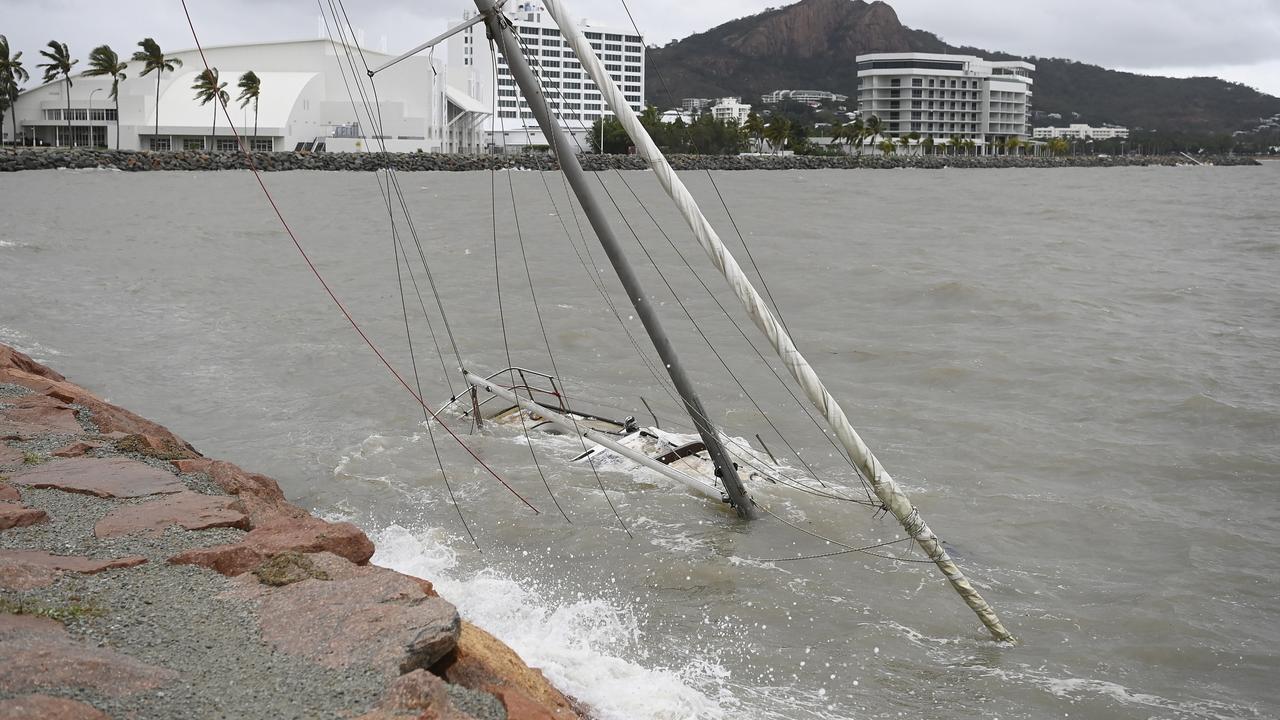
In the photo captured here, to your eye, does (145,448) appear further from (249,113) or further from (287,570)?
(249,113)

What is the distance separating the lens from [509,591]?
29.8 ft

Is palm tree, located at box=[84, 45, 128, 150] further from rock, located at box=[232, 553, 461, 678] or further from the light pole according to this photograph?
rock, located at box=[232, 553, 461, 678]

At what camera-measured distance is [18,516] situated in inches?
263

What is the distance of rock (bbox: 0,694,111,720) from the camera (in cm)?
415

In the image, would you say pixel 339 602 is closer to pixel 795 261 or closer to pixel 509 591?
pixel 509 591

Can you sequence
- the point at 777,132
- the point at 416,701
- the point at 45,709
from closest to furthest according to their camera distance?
the point at 45,709
the point at 416,701
the point at 777,132

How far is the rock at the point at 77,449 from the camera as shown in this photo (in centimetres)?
848

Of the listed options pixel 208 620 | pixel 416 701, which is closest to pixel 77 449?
pixel 208 620

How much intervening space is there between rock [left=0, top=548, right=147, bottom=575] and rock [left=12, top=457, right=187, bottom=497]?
1.41 meters

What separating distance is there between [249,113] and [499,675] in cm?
12631

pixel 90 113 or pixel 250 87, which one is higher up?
pixel 250 87

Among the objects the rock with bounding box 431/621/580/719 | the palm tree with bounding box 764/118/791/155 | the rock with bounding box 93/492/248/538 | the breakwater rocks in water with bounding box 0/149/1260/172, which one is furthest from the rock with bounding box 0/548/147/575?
the palm tree with bounding box 764/118/791/155

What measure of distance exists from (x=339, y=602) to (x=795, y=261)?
28.4 meters

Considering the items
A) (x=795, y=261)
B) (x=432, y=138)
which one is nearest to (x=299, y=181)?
(x=432, y=138)
